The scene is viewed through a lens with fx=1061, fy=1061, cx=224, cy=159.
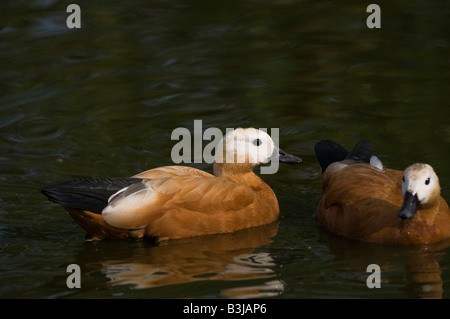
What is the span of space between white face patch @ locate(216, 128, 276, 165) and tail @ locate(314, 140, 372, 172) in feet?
2.46

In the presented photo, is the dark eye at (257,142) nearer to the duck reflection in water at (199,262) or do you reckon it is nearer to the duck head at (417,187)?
the duck reflection in water at (199,262)

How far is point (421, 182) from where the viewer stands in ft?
31.3

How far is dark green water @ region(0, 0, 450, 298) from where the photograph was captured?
9156 millimetres

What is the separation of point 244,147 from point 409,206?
2.05m

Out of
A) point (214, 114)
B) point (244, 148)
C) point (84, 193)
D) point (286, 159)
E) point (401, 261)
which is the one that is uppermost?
point (214, 114)

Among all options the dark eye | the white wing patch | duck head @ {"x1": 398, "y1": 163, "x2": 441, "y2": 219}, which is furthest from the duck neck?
duck head @ {"x1": 398, "y1": 163, "x2": 441, "y2": 219}

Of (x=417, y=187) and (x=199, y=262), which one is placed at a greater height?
(x=417, y=187)

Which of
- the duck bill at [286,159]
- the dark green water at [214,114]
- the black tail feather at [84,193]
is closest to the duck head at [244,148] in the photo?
the duck bill at [286,159]

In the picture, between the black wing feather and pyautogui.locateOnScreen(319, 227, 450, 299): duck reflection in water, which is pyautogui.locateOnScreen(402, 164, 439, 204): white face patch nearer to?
pyautogui.locateOnScreen(319, 227, 450, 299): duck reflection in water

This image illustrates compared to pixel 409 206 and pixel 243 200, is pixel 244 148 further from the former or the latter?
pixel 409 206

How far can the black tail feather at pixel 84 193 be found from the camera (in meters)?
9.73

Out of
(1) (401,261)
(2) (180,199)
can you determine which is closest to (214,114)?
(2) (180,199)
